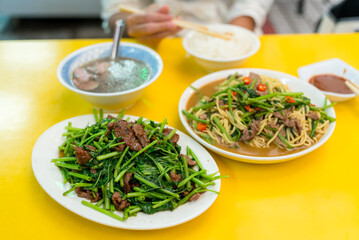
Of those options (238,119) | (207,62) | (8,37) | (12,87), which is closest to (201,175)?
(238,119)

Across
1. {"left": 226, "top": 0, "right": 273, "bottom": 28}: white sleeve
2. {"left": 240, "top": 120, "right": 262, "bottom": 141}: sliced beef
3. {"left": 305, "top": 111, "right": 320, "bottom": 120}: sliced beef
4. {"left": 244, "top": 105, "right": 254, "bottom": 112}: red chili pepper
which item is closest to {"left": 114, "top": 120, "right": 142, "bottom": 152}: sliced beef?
{"left": 240, "top": 120, "right": 262, "bottom": 141}: sliced beef

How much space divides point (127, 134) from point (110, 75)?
591mm

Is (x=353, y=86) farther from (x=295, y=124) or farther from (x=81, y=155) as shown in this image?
(x=81, y=155)

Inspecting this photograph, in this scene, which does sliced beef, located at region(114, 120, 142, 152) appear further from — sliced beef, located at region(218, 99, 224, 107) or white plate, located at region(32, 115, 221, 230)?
sliced beef, located at region(218, 99, 224, 107)

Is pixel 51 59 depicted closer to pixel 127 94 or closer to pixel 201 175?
pixel 127 94

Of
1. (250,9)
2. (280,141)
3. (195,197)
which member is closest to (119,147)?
(195,197)

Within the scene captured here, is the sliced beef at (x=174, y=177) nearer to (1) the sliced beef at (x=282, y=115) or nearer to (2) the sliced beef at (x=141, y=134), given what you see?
(2) the sliced beef at (x=141, y=134)

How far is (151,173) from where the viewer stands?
123cm

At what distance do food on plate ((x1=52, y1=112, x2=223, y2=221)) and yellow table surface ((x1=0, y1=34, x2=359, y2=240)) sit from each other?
0.12 metres

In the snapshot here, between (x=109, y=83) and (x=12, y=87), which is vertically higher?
(x=109, y=83)

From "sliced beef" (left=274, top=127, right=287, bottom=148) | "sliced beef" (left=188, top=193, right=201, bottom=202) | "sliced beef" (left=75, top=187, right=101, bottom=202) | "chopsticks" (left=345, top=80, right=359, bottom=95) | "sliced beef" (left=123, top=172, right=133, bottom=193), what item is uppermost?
"chopsticks" (left=345, top=80, right=359, bottom=95)

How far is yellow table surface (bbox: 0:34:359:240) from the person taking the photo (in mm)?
1168

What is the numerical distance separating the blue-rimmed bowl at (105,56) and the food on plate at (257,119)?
0.29 metres

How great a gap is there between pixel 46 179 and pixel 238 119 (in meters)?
0.95
